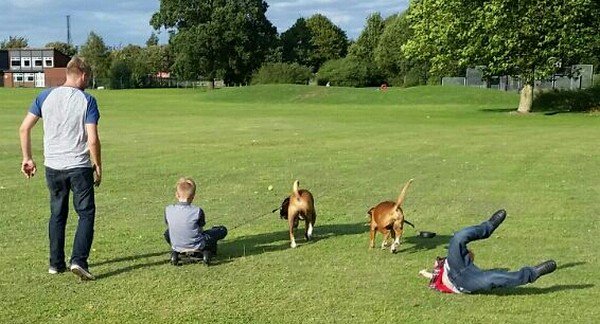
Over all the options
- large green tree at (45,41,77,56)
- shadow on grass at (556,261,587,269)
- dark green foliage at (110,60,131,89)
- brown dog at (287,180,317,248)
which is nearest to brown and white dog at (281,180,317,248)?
brown dog at (287,180,317,248)

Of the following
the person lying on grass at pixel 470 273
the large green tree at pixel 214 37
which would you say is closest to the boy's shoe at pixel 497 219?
the person lying on grass at pixel 470 273

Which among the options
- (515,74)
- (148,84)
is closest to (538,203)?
(515,74)

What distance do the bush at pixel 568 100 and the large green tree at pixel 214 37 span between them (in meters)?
54.6

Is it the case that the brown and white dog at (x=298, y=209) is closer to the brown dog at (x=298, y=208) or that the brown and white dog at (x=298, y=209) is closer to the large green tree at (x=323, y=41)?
the brown dog at (x=298, y=208)

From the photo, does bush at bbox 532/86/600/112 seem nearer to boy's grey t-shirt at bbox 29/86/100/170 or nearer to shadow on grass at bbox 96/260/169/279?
shadow on grass at bbox 96/260/169/279

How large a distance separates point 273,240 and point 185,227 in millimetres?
1744

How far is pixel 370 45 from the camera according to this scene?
113750mm

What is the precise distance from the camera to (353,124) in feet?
108

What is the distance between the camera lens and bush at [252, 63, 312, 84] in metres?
84.6

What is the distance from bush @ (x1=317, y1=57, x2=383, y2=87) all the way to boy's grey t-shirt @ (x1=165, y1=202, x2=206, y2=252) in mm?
79143

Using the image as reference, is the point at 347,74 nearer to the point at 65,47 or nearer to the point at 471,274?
the point at 471,274

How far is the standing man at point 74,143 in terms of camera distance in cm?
705

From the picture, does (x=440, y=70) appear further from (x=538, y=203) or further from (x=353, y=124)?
(x=538, y=203)

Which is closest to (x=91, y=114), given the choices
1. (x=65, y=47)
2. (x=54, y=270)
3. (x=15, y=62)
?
(x=54, y=270)
